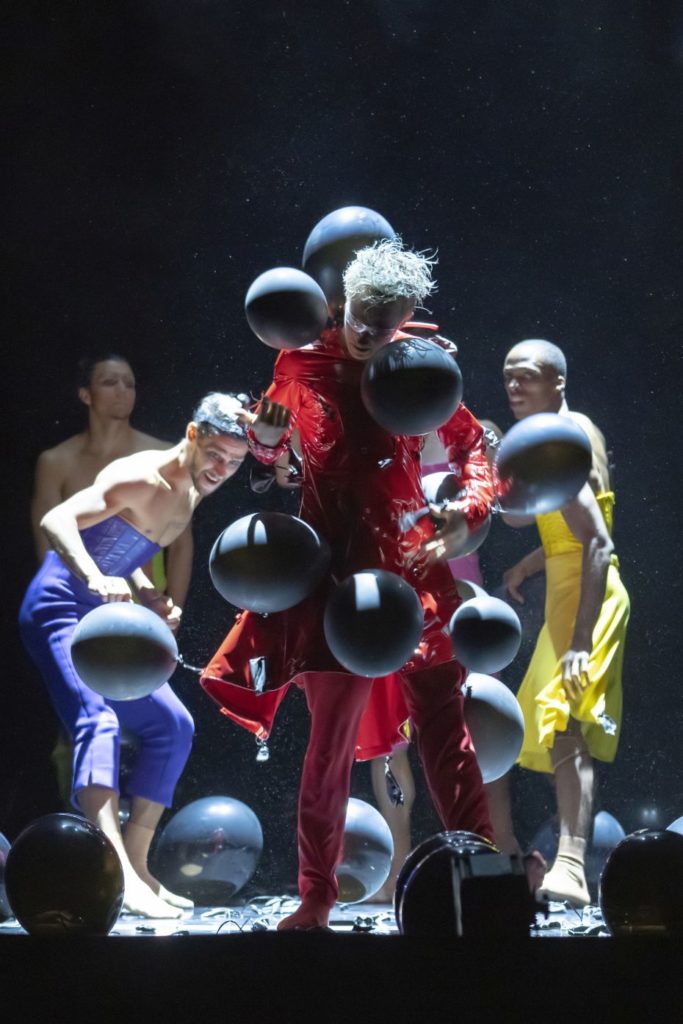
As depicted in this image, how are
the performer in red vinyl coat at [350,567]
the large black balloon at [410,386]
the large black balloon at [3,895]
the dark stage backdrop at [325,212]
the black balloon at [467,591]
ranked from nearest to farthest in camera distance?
the large black balloon at [410,386] < the performer in red vinyl coat at [350,567] < the large black balloon at [3,895] < the black balloon at [467,591] < the dark stage backdrop at [325,212]

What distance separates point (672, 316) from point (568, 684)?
1.43 m

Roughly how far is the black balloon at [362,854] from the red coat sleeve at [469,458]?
96 cm

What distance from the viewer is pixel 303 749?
3.58m

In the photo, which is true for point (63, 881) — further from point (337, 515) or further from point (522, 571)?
point (522, 571)

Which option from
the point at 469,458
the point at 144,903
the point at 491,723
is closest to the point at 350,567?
the point at 469,458

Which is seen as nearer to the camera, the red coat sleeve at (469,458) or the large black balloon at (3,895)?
the red coat sleeve at (469,458)

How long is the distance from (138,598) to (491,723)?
1145mm

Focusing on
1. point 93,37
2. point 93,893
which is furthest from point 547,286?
point 93,893

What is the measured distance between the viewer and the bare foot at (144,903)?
9.16ft

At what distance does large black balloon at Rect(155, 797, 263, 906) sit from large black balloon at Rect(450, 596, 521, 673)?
110 cm

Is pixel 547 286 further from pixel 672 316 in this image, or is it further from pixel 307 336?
pixel 307 336

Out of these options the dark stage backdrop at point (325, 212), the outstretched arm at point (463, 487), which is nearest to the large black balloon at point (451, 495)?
the outstretched arm at point (463, 487)

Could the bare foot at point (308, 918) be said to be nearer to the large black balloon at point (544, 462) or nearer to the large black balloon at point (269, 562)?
the large black balloon at point (269, 562)

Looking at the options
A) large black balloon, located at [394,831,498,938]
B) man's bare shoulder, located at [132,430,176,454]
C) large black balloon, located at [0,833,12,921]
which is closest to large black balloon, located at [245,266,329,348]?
large black balloon, located at [394,831,498,938]
